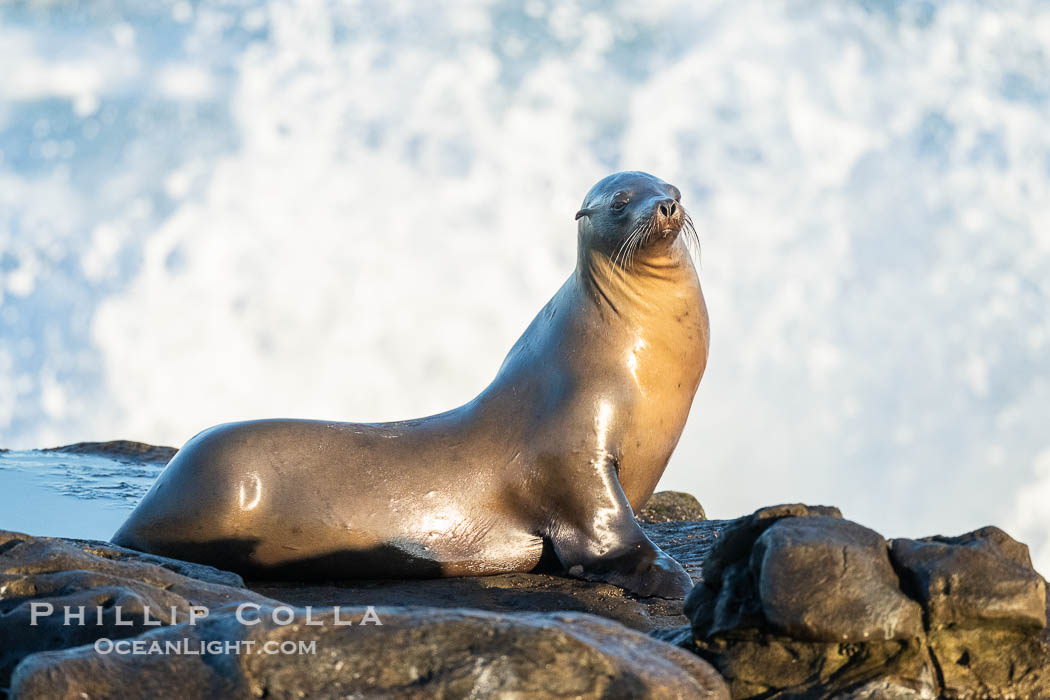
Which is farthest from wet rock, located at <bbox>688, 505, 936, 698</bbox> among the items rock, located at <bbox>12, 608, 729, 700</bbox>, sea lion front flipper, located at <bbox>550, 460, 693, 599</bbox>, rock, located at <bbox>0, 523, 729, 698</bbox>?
sea lion front flipper, located at <bbox>550, 460, 693, 599</bbox>

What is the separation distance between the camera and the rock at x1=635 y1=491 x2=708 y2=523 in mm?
11320

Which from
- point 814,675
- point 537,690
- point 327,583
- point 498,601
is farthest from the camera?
point 327,583

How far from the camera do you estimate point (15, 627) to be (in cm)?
457

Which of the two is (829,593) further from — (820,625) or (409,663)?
(409,663)

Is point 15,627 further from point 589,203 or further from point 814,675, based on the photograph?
point 589,203

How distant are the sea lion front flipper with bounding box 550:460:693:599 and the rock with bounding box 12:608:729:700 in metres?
3.13

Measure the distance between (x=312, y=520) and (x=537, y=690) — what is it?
164 inches

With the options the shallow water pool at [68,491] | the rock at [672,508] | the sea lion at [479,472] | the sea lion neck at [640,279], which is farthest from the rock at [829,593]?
the rock at [672,508]

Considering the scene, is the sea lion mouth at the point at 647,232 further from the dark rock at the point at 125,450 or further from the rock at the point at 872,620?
the dark rock at the point at 125,450

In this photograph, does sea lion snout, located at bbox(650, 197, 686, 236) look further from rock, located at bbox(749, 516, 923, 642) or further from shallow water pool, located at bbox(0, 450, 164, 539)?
shallow water pool, located at bbox(0, 450, 164, 539)

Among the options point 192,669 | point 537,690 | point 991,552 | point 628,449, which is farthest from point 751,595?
point 628,449

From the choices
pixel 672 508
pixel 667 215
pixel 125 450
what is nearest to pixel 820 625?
pixel 667 215

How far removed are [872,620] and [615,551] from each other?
3011mm

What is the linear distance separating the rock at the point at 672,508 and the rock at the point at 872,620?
6576 mm
